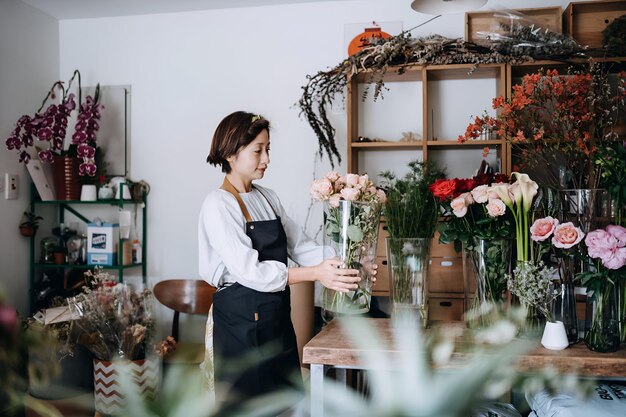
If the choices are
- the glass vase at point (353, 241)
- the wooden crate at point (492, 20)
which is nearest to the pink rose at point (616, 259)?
the glass vase at point (353, 241)

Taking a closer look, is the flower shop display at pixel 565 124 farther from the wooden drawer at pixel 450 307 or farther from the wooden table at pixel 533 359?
the wooden drawer at pixel 450 307

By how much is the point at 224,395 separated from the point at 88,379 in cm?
313

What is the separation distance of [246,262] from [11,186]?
2.62m

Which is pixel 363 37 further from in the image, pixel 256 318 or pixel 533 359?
pixel 533 359

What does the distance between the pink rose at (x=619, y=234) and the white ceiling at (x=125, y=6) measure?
2996 millimetres

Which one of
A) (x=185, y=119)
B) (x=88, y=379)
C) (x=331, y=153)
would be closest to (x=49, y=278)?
(x=88, y=379)

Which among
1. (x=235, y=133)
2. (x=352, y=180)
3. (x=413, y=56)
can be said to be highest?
(x=413, y=56)

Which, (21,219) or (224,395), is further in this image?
(21,219)

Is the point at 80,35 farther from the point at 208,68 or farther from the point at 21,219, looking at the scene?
the point at 21,219

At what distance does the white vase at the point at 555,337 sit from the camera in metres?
1.71

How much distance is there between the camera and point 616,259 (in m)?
1.65

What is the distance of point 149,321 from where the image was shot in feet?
10.0

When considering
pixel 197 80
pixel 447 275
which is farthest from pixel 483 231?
pixel 197 80

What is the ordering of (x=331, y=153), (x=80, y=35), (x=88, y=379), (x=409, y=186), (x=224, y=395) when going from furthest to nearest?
1. (x=80, y=35)
2. (x=331, y=153)
3. (x=88, y=379)
4. (x=409, y=186)
5. (x=224, y=395)
